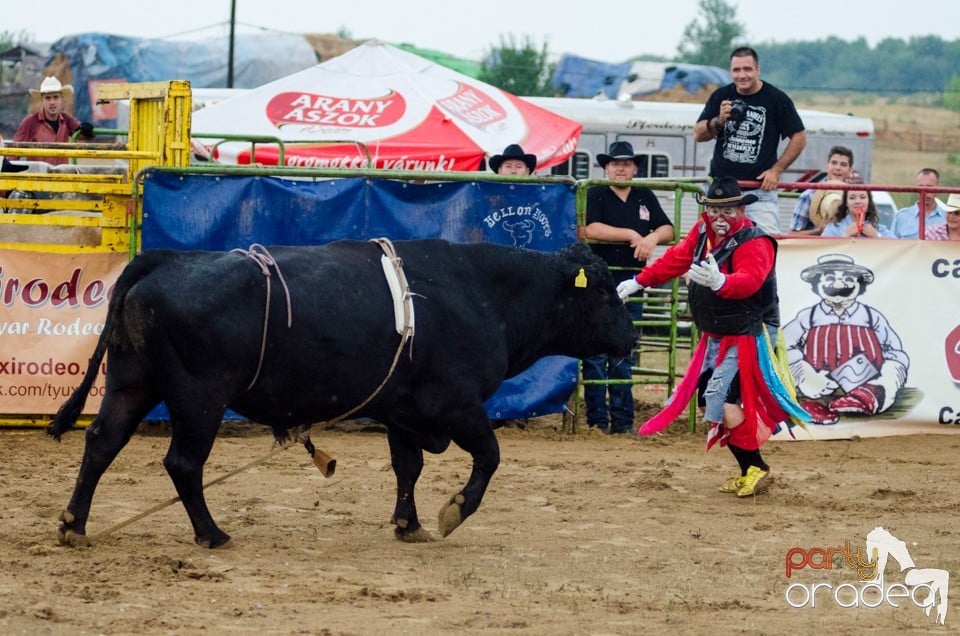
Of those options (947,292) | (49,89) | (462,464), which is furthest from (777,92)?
(49,89)

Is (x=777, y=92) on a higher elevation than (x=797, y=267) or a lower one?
higher

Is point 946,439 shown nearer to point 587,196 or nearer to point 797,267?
point 797,267

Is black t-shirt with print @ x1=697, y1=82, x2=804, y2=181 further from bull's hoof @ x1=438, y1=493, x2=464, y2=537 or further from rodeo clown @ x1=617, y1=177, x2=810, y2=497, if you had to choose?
bull's hoof @ x1=438, y1=493, x2=464, y2=537

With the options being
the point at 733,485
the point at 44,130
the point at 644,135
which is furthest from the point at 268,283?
the point at 644,135

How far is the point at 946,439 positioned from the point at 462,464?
12.1ft

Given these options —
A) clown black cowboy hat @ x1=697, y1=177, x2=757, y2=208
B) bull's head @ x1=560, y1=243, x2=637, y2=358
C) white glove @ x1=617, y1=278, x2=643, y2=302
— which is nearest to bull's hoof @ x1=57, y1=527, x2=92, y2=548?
bull's head @ x1=560, y1=243, x2=637, y2=358

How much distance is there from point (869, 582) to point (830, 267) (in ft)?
14.9

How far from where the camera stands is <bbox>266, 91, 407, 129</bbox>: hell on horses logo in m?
13.3

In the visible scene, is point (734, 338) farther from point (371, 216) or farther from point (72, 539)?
point (72, 539)

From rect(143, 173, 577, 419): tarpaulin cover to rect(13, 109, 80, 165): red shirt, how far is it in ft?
9.55

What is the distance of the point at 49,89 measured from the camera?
11.8 metres

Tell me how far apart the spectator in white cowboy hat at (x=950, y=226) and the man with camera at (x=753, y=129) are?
57.0 inches

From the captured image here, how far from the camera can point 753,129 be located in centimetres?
987

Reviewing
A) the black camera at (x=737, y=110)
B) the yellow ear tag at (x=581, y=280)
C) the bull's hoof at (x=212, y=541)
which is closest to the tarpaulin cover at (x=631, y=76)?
the black camera at (x=737, y=110)
